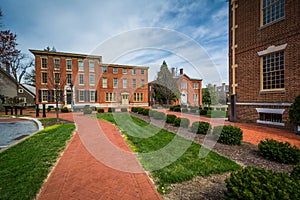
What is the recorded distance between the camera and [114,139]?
6156 mm

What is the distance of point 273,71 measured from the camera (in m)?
8.30

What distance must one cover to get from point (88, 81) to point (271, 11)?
25523 millimetres

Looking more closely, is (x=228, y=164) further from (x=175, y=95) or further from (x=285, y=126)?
(x=175, y=95)

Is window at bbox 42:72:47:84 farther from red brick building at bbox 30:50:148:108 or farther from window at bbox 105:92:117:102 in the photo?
window at bbox 105:92:117:102

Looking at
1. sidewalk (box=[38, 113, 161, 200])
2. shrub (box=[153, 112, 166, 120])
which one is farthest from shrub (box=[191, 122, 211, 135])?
shrub (box=[153, 112, 166, 120])

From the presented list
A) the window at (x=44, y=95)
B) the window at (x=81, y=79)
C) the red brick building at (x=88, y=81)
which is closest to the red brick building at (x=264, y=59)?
the red brick building at (x=88, y=81)

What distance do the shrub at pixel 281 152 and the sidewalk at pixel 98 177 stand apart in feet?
11.5

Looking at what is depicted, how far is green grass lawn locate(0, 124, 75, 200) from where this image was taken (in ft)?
8.93

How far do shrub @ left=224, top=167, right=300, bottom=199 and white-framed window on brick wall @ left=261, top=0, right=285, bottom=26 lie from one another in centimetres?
965

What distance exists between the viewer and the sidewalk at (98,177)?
2658mm

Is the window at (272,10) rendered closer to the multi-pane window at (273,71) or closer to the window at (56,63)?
the multi-pane window at (273,71)

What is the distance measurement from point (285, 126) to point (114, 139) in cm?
874

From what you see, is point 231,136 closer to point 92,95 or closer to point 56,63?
point 92,95

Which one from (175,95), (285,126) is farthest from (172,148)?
(175,95)
